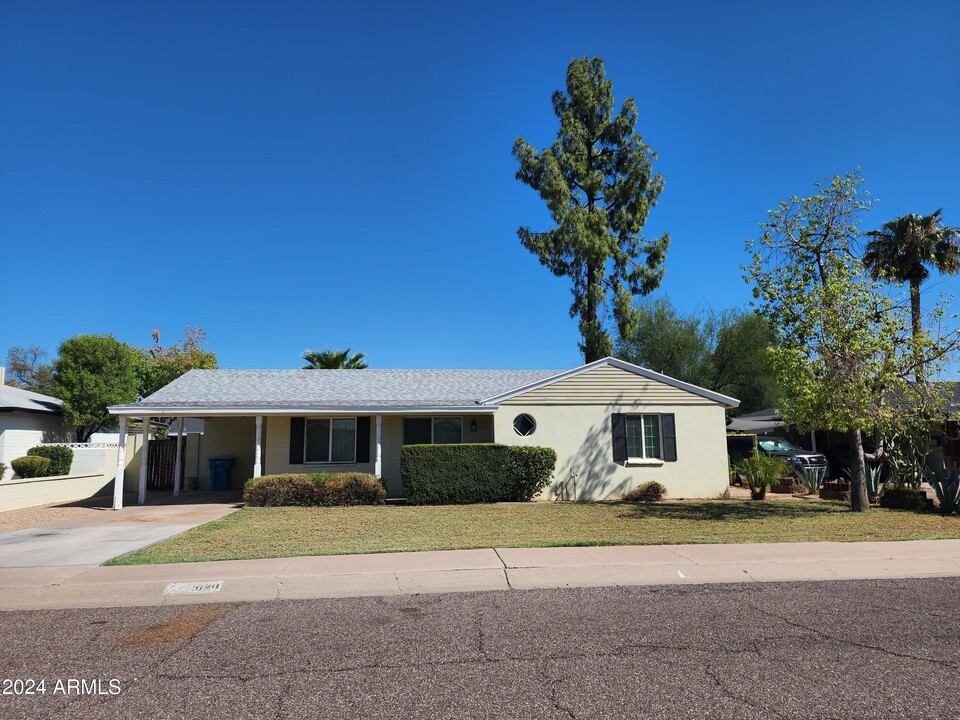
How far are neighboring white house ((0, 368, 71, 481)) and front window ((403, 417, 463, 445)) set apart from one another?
12.5 metres

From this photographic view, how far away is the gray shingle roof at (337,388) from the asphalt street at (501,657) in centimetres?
1088

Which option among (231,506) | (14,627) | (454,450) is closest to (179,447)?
(231,506)

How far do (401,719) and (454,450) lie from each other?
11.8 m

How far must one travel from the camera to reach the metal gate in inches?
806

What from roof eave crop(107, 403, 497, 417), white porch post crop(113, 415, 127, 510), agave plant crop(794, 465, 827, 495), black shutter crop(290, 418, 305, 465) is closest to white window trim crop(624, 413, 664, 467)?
roof eave crop(107, 403, 497, 417)

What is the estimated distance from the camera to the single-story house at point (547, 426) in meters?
17.0

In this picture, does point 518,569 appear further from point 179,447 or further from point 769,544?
point 179,447

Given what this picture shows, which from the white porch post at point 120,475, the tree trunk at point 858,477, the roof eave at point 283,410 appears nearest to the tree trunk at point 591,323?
the roof eave at point 283,410

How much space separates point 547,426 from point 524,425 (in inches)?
24.4

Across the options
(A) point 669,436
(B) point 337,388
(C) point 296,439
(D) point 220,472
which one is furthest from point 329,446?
(A) point 669,436

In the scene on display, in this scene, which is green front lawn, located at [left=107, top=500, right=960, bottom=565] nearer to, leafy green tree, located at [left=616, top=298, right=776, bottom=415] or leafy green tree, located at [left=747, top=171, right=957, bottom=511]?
leafy green tree, located at [left=747, top=171, right=957, bottom=511]

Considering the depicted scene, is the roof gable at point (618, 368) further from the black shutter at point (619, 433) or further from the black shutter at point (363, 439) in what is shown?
the black shutter at point (363, 439)

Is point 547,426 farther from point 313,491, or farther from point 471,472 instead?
point 313,491

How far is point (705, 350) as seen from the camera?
3331 cm
